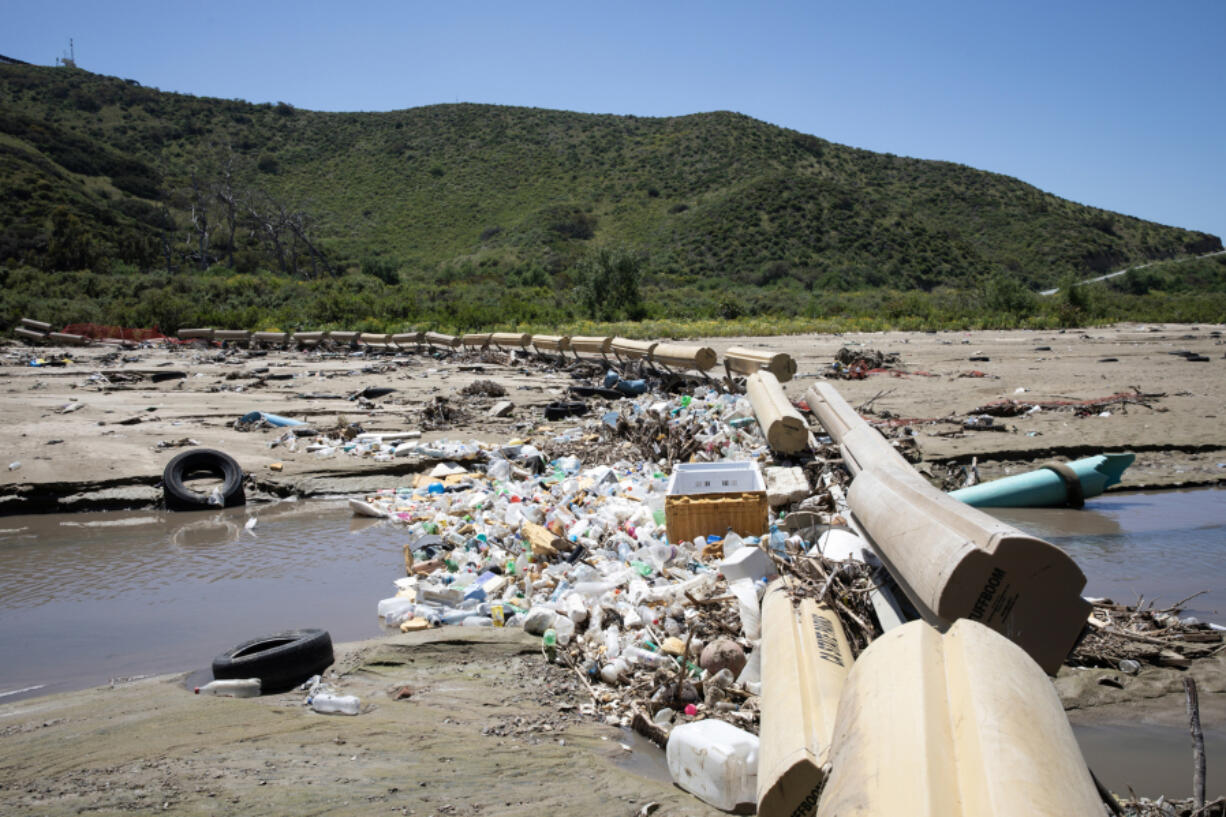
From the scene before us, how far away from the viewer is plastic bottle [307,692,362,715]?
297 cm

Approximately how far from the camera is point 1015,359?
1409cm

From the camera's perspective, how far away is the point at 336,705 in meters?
2.99

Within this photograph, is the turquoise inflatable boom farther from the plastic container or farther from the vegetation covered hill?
the vegetation covered hill

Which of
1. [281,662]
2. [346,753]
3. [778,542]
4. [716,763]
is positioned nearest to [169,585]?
[281,662]

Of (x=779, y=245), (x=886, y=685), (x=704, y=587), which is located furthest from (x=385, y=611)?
(x=779, y=245)

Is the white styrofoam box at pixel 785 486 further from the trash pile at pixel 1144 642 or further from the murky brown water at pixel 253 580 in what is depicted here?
the trash pile at pixel 1144 642

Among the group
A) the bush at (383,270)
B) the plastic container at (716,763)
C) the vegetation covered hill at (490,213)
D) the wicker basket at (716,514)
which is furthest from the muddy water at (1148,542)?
the bush at (383,270)

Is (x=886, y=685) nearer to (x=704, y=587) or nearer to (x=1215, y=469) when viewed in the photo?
(x=704, y=587)

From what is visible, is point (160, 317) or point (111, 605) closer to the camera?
point (111, 605)

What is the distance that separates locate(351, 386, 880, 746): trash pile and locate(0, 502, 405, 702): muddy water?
476 millimetres

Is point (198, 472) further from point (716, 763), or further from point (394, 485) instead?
point (716, 763)

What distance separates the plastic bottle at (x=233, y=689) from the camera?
3248 millimetres

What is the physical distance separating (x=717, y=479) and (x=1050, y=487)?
2887 millimetres

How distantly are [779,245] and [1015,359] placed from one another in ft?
110
